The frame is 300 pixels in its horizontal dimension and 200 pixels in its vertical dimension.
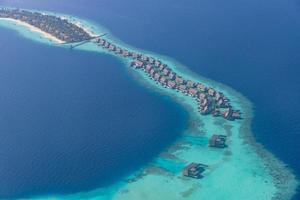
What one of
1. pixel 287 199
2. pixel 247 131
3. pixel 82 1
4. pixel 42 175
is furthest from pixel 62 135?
pixel 82 1

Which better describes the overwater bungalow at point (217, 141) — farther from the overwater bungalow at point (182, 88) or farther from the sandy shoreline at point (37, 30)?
the sandy shoreline at point (37, 30)

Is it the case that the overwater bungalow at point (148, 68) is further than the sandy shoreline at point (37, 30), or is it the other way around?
the sandy shoreline at point (37, 30)

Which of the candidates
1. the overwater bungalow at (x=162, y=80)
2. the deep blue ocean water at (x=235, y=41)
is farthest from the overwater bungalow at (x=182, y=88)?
the deep blue ocean water at (x=235, y=41)

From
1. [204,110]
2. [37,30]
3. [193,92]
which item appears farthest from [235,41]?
[37,30]

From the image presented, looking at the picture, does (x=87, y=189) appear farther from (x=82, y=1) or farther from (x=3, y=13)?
(x=82, y=1)

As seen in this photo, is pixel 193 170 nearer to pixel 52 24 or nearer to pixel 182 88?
pixel 182 88

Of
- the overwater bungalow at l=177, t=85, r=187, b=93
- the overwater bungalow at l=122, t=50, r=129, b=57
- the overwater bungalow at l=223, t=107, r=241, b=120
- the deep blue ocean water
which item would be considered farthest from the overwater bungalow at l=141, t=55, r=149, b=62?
→ the overwater bungalow at l=223, t=107, r=241, b=120
